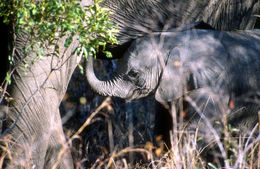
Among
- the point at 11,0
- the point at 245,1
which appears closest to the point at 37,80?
the point at 11,0

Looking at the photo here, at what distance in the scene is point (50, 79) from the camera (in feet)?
12.1

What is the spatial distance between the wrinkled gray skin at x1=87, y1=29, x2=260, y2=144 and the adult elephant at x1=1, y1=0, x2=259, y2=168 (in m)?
0.22

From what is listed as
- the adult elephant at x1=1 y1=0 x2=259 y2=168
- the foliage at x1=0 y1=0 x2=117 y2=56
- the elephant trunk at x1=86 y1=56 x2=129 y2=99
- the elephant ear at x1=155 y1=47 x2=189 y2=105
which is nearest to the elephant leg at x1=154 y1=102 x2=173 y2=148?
the elephant ear at x1=155 y1=47 x2=189 y2=105

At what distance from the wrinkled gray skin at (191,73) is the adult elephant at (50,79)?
220mm

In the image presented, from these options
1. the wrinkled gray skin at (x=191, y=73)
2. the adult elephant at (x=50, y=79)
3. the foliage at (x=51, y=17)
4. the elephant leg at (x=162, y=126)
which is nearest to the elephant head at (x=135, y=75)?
the wrinkled gray skin at (x=191, y=73)

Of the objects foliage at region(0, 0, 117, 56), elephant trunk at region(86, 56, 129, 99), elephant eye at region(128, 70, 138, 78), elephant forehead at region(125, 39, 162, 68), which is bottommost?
elephant trunk at region(86, 56, 129, 99)

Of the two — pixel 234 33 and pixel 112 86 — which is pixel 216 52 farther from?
pixel 112 86

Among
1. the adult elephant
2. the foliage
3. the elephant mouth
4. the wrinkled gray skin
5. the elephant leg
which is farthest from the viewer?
the elephant leg

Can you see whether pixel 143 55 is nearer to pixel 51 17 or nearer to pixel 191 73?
pixel 191 73

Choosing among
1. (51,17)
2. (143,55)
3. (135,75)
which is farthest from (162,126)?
(51,17)

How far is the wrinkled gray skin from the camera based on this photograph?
4062 millimetres

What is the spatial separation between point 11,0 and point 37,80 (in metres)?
0.73

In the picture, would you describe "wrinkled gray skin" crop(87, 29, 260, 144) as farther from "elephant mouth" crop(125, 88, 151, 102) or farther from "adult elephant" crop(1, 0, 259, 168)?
"adult elephant" crop(1, 0, 259, 168)

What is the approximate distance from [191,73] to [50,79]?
47.5 inches
